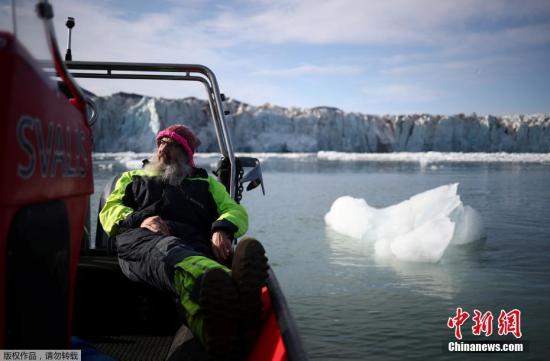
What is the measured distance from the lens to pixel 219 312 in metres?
1.59

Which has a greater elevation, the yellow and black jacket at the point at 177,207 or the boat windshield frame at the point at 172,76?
the boat windshield frame at the point at 172,76

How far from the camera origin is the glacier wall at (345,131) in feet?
161

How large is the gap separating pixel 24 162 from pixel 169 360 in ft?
3.74

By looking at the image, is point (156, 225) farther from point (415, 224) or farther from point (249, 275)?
point (415, 224)

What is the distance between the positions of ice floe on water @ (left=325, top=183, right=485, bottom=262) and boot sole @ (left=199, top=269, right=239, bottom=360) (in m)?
5.03

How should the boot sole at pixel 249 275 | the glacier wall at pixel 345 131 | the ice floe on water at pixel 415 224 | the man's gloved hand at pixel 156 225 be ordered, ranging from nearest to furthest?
the boot sole at pixel 249 275 → the man's gloved hand at pixel 156 225 → the ice floe on water at pixel 415 224 → the glacier wall at pixel 345 131

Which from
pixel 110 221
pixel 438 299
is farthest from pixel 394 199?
pixel 110 221

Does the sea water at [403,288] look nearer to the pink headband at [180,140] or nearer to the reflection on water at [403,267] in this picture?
the reflection on water at [403,267]

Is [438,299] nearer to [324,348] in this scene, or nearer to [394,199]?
[324,348]

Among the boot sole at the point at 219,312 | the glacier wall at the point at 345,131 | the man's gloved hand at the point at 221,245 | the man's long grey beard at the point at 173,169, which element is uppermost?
the glacier wall at the point at 345,131

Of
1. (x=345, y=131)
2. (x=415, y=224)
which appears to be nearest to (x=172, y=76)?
(x=415, y=224)

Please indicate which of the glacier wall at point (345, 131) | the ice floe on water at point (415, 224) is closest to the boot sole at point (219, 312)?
the ice floe on water at point (415, 224)

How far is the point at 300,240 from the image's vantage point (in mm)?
7789

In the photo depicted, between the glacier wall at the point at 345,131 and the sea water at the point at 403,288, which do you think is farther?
the glacier wall at the point at 345,131
